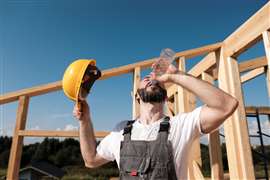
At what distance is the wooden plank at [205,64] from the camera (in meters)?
2.24

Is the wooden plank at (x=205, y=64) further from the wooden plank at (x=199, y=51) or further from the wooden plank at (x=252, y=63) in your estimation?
the wooden plank at (x=252, y=63)

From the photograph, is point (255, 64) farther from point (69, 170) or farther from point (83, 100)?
point (69, 170)

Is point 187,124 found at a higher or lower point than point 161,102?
lower

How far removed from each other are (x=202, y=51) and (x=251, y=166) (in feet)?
3.45

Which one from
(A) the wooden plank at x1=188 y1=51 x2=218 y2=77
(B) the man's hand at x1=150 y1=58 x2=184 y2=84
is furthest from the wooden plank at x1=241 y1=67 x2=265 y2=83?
(B) the man's hand at x1=150 y1=58 x2=184 y2=84

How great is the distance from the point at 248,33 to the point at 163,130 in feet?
3.74

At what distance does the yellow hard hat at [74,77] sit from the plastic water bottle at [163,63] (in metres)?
0.42

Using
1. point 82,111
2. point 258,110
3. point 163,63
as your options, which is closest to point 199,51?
point 163,63

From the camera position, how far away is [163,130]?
1204 mm

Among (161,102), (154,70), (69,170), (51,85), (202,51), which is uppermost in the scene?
(202,51)

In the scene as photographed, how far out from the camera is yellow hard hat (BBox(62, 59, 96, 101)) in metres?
1.35

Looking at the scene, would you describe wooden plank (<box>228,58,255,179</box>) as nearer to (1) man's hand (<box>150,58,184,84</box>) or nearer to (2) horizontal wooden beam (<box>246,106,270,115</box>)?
(1) man's hand (<box>150,58,184,84</box>)

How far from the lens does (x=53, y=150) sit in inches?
416

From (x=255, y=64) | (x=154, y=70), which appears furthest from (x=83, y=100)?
(x=255, y=64)
